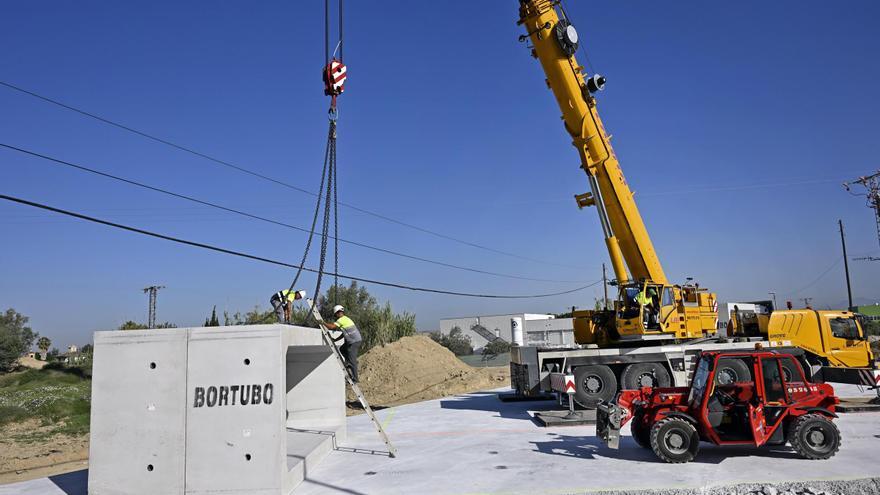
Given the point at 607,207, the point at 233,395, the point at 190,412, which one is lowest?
the point at 190,412

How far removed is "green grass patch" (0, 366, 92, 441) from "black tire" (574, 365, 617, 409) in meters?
14.3

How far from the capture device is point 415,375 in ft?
81.8

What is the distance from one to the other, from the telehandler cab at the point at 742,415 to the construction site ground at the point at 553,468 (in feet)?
0.93

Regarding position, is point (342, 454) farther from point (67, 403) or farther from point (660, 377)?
point (67, 403)

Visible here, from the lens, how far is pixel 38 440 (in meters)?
16.2

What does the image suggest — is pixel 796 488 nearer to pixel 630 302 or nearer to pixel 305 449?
pixel 305 449

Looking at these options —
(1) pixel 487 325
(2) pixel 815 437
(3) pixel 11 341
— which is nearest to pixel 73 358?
(3) pixel 11 341

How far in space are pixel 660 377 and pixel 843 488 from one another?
721cm

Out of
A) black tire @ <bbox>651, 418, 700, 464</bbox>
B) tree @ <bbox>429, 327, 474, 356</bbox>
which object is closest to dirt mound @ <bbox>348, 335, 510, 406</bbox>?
black tire @ <bbox>651, 418, 700, 464</bbox>

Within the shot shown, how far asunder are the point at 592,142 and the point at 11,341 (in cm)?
4972

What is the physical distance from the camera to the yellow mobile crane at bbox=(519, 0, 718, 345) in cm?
1490

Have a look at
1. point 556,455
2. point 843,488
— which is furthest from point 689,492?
point 556,455

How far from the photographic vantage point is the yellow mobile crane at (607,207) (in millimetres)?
14898

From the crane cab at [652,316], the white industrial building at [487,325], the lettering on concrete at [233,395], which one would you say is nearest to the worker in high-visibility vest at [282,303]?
the lettering on concrete at [233,395]
